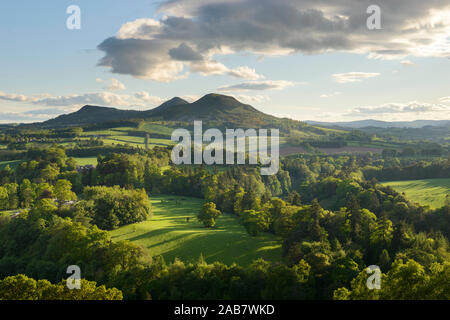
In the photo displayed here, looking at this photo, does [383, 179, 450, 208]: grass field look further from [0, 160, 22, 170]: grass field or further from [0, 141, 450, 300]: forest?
[0, 160, 22, 170]: grass field

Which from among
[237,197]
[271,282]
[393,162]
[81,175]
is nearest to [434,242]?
[271,282]

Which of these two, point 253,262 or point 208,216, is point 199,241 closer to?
point 208,216

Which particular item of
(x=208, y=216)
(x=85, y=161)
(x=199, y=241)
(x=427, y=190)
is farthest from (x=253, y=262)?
(x=85, y=161)

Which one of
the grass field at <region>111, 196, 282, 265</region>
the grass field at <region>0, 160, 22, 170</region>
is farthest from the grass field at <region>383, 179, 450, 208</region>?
the grass field at <region>0, 160, 22, 170</region>

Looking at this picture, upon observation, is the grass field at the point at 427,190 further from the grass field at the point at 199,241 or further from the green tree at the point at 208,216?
the green tree at the point at 208,216

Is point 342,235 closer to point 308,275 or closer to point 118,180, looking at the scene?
point 308,275
